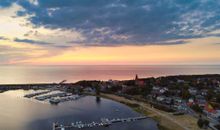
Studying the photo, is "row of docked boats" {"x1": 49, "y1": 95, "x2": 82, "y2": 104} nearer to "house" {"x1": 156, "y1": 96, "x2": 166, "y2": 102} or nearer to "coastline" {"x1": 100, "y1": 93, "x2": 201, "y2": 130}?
"coastline" {"x1": 100, "y1": 93, "x2": 201, "y2": 130}

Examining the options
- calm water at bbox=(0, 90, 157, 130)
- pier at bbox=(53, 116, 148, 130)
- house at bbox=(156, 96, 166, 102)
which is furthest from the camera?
house at bbox=(156, 96, 166, 102)

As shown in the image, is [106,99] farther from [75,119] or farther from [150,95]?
[75,119]

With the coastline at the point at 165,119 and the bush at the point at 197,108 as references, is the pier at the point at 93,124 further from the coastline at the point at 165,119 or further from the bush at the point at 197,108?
the bush at the point at 197,108

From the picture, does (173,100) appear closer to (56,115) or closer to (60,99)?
(56,115)

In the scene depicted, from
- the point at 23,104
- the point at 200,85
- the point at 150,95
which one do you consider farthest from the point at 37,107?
the point at 200,85

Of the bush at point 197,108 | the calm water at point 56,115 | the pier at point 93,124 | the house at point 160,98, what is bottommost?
the pier at point 93,124

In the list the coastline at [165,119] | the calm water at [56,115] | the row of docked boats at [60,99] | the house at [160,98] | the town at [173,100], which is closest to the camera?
the coastline at [165,119]

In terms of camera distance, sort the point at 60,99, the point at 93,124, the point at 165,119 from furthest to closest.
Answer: the point at 60,99, the point at 165,119, the point at 93,124

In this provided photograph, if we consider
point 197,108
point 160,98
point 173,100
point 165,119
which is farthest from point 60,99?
point 197,108

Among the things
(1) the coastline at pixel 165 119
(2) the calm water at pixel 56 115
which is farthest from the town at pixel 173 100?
(2) the calm water at pixel 56 115

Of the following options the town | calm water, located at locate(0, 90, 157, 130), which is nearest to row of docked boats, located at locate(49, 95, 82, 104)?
the town

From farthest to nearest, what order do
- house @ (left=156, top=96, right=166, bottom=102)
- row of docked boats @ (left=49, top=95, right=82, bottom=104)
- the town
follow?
row of docked boats @ (left=49, top=95, right=82, bottom=104) < house @ (left=156, top=96, right=166, bottom=102) < the town
